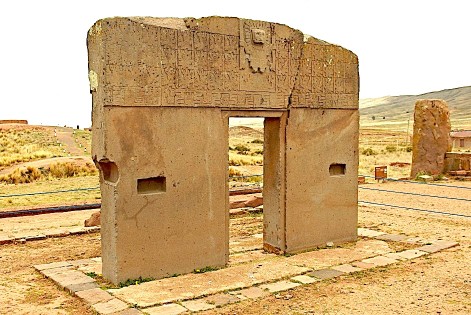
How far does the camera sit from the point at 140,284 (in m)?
6.14

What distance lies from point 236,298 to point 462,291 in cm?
281

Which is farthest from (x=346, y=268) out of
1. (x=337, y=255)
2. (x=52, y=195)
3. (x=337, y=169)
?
(x=52, y=195)

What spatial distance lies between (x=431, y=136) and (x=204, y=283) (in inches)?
549

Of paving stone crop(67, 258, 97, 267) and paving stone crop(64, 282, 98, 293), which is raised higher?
paving stone crop(67, 258, 97, 267)

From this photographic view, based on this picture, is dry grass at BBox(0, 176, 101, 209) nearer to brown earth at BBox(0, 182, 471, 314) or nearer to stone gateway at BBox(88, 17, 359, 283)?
brown earth at BBox(0, 182, 471, 314)

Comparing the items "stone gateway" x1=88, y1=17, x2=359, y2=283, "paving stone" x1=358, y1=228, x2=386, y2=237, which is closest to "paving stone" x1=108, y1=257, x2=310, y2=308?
"stone gateway" x1=88, y1=17, x2=359, y2=283

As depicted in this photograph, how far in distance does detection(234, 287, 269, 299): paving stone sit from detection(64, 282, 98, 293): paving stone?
187cm

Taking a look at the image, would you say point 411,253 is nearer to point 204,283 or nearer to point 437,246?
point 437,246

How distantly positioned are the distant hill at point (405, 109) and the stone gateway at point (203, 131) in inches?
3384

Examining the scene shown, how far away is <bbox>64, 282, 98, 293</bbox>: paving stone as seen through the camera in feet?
19.7

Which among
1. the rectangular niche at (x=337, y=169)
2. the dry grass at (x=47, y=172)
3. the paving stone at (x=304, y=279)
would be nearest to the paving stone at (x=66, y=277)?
the paving stone at (x=304, y=279)

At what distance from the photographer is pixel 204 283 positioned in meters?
6.24

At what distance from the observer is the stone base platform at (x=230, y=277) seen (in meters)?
5.54

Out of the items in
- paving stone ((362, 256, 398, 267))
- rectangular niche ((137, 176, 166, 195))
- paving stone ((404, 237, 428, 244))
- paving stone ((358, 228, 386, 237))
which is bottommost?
paving stone ((362, 256, 398, 267))
